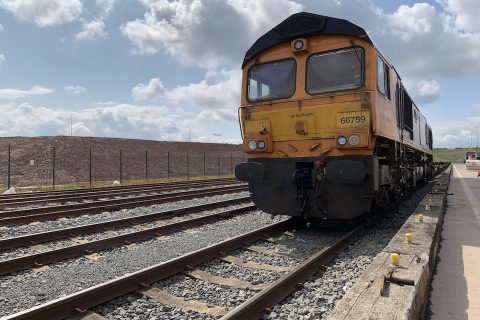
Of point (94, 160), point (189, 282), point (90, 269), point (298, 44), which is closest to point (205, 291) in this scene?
point (189, 282)

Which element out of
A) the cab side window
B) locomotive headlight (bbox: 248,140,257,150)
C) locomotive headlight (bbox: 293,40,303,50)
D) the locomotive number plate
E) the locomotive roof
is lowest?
locomotive headlight (bbox: 248,140,257,150)

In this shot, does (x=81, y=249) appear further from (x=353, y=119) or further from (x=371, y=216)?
(x=371, y=216)

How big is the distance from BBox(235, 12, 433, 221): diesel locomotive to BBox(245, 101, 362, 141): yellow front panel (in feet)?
0.06

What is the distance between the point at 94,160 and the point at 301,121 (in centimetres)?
2954

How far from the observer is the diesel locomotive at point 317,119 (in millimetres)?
6602

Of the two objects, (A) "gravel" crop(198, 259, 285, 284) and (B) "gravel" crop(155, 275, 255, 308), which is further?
(A) "gravel" crop(198, 259, 285, 284)

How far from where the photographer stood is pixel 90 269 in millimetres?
5293

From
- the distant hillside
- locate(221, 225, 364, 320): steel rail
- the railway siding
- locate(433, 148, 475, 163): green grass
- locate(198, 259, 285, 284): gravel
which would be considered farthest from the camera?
locate(433, 148, 475, 163): green grass

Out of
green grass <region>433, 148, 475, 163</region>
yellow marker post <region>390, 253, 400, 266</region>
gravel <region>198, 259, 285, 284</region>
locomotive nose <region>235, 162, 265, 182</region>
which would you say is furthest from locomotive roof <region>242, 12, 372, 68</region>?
green grass <region>433, 148, 475, 163</region>

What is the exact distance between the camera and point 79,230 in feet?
24.5

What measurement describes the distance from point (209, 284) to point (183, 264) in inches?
21.9

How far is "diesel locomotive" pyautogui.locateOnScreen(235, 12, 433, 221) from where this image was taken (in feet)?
21.7

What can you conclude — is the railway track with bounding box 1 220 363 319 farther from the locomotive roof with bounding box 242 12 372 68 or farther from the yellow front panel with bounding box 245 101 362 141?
the locomotive roof with bounding box 242 12 372 68

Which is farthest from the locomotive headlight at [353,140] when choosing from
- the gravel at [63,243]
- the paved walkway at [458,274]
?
the gravel at [63,243]
